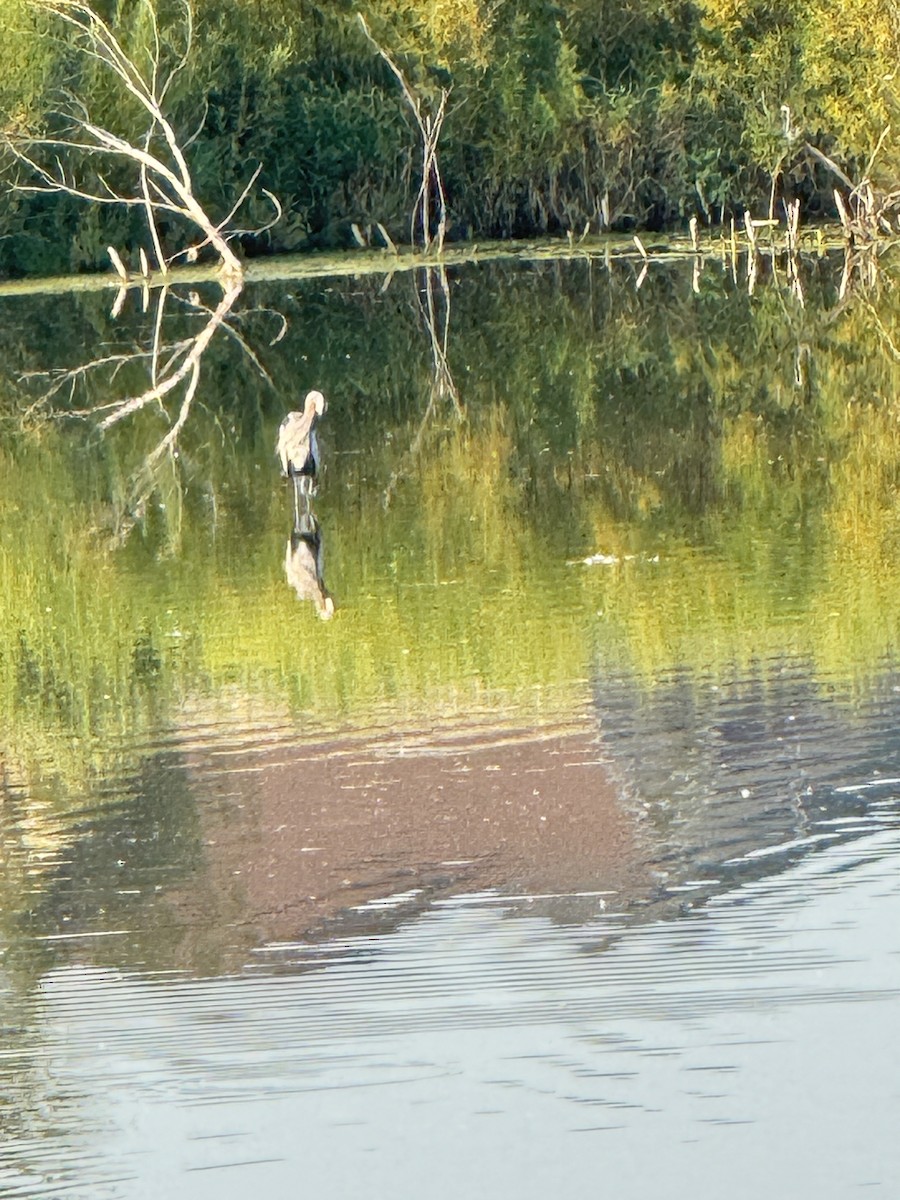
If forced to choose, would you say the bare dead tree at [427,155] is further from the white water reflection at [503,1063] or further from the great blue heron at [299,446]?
the white water reflection at [503,1063]

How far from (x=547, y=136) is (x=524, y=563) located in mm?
33077

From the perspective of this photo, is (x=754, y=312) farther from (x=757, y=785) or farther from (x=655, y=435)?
(x=757, y=785)

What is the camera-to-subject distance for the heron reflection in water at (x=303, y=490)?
11750 mm

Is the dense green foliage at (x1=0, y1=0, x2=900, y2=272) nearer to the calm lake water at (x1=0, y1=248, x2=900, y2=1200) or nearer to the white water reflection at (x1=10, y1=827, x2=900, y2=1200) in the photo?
the calm lake water at (x1=0, y1=248, x2=900, y2=1200)

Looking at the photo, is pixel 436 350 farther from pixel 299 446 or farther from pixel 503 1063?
pixel 503 1063

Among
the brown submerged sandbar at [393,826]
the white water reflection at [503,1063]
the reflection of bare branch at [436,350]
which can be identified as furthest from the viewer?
the reflection of bare branch at [436,350]

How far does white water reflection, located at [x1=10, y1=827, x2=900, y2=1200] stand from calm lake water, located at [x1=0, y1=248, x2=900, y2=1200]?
11 millimetres

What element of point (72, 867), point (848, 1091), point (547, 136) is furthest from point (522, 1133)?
point (547, 136)

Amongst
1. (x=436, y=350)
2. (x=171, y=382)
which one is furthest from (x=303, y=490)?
(x=436, y=350)

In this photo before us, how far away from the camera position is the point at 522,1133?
16.2ft

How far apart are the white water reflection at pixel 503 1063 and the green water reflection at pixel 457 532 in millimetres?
2409

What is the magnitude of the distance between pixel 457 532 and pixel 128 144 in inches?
1052

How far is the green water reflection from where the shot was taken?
362 inches

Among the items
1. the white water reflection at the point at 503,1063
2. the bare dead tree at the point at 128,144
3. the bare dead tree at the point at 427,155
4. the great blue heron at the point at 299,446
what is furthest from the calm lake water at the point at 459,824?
the bare dead tree at the point at 427,155
